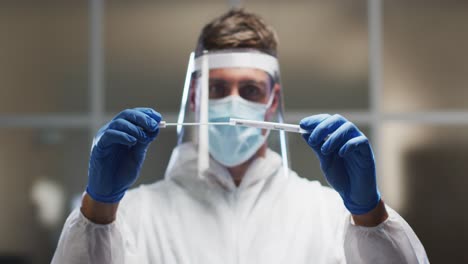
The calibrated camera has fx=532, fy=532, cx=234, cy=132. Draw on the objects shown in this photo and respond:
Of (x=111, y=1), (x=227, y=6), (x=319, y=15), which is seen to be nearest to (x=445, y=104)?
(x=319, y=15)

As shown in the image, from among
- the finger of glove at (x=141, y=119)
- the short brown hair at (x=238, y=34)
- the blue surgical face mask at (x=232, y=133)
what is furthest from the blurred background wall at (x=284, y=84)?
the finger of glove at (x=141, y=119)

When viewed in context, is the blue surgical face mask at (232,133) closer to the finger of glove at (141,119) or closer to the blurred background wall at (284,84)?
the finger of glove at (141,119)

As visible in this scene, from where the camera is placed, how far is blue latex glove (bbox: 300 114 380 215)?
1.00m

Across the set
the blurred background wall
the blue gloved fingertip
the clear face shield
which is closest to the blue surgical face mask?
the clear face shield

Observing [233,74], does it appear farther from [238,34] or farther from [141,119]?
[141,119]

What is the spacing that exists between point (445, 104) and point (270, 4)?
1.07 metres

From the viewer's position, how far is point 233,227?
1.18 meters

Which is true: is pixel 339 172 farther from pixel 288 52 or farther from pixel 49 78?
pixel 49 78

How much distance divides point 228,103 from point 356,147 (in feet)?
1.00

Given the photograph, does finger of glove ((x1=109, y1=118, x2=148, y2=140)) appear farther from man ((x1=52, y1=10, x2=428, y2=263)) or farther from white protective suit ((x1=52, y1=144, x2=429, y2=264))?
white protective suit ((x1=52, y1=144, x2=429, y2=264))

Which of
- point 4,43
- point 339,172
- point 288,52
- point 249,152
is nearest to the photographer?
point 339,172

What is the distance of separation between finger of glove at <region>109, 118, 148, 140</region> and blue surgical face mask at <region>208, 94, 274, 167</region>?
20cm

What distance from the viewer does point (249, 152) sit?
1.17 m

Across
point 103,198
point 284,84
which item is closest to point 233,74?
point 103,198
